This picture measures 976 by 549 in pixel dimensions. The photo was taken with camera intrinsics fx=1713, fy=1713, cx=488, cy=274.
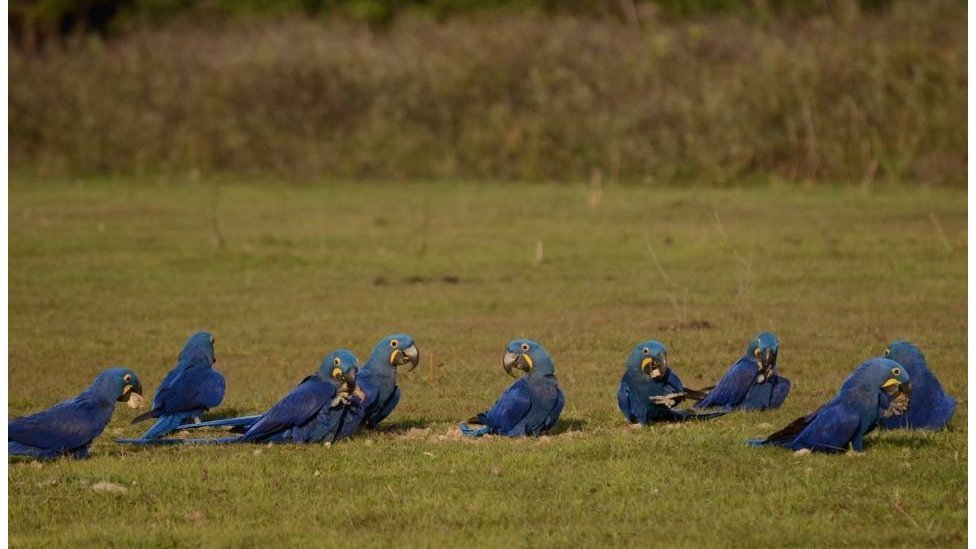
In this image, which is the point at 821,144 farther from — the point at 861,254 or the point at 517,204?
the point at 861,254

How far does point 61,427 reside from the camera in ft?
26.1

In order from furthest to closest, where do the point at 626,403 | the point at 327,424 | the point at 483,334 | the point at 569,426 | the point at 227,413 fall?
the point at 483,334
the point at 227,413
the point at 569,426
the point at 626,403
the point at 327,424

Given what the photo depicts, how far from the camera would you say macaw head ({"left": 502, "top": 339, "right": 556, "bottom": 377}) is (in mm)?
8586

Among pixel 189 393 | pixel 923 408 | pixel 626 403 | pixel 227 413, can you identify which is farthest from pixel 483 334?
pixel 923 408

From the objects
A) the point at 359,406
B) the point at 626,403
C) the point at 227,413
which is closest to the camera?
the point at 359,406

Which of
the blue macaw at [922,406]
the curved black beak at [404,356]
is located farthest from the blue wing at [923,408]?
the curved black beak at [404,356]

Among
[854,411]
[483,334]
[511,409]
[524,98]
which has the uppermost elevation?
[524,98]

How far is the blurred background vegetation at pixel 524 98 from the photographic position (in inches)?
976

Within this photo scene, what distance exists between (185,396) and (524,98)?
19.1 metres

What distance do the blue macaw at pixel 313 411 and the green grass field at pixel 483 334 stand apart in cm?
14

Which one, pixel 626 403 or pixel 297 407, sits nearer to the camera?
pixel 297 407

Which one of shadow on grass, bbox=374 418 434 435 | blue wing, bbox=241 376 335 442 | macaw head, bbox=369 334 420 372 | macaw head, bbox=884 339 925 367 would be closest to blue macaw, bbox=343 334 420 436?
macaw head, bbox=369 334 420 372

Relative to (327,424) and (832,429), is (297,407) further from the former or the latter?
(832,429)

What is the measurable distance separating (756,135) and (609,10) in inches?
385
